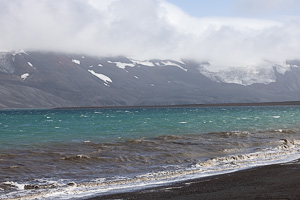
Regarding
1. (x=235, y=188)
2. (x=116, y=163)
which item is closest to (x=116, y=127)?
(x=116, y=163)

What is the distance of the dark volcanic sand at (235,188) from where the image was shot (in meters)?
16.8

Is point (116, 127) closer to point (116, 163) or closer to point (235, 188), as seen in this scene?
point (116, 163)

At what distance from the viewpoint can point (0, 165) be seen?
91.8 feet

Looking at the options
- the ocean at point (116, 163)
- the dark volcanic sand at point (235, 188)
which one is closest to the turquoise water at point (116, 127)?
the ocean at point (116, 163)

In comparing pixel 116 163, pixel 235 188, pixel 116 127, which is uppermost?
pixel 116 127

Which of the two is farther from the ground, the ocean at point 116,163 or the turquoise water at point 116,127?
the turquoise water at point 116,127

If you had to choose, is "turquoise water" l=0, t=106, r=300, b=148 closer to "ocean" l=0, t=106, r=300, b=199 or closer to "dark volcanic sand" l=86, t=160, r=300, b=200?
"ocean" l=0, t=106, r=300, b=199

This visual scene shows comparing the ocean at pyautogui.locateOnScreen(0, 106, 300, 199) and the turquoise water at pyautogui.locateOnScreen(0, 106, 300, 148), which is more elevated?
the turquoise water at pyautogui.locateOnScreen(0, 106, 300, 148)

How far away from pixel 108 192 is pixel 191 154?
14080mm

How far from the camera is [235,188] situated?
18281 millimetres

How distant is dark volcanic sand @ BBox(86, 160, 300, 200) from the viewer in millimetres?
16797

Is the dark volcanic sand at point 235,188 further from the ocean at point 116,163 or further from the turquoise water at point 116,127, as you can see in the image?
the turquoise water at point 116,127

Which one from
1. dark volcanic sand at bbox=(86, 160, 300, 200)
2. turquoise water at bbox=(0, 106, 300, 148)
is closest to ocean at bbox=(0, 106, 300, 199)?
dark volcanic sand at bbox=(86, 160, 300, 200)

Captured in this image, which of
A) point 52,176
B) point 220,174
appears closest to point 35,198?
point 52,176
